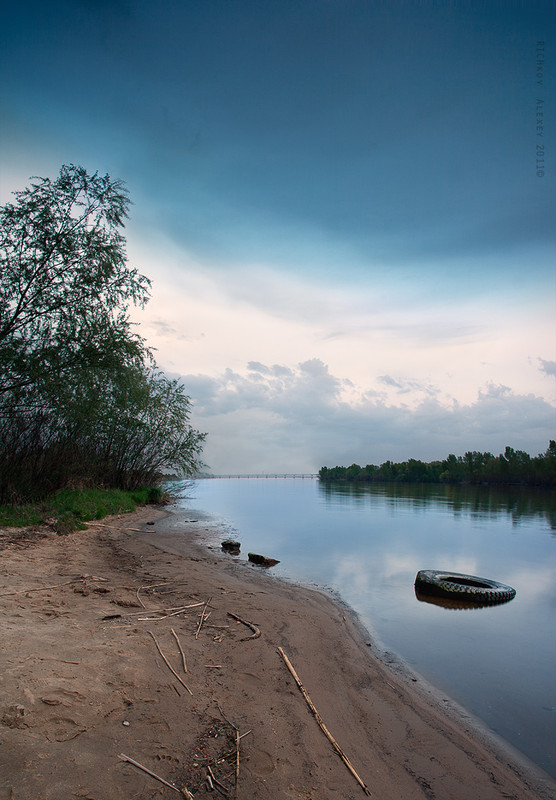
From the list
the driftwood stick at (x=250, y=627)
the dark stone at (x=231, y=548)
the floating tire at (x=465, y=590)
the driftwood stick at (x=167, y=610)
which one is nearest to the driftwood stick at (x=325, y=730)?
the driftwood stick at (x=250, y=627)

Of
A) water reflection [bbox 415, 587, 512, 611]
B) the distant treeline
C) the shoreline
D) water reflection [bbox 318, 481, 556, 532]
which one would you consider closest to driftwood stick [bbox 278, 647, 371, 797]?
the shoreline

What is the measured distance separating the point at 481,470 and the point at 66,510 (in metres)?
105

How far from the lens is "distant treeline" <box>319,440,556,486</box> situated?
87.2 meters

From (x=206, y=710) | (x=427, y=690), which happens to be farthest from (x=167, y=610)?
(x=427, y=690)

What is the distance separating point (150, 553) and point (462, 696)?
888cm

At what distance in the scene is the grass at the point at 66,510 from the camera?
13273 mm

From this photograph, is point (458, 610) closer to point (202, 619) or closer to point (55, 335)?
point (202, 619)

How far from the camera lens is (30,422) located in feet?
52.5

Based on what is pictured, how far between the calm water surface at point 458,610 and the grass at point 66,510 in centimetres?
598

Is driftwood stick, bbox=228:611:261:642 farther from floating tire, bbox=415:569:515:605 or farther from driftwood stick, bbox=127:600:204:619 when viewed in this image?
floating tire, bbox=415:569:515:605

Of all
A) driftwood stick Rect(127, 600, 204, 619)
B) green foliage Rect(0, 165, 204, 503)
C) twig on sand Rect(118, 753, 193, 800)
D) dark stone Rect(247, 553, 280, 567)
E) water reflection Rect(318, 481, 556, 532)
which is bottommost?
water reflection Rect(318, 481, 556, 532)

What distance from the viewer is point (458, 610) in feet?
34.1

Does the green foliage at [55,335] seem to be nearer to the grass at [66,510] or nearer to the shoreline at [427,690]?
the grass at [66,510]

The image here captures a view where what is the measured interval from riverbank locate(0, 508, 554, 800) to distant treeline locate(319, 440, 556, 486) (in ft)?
304
